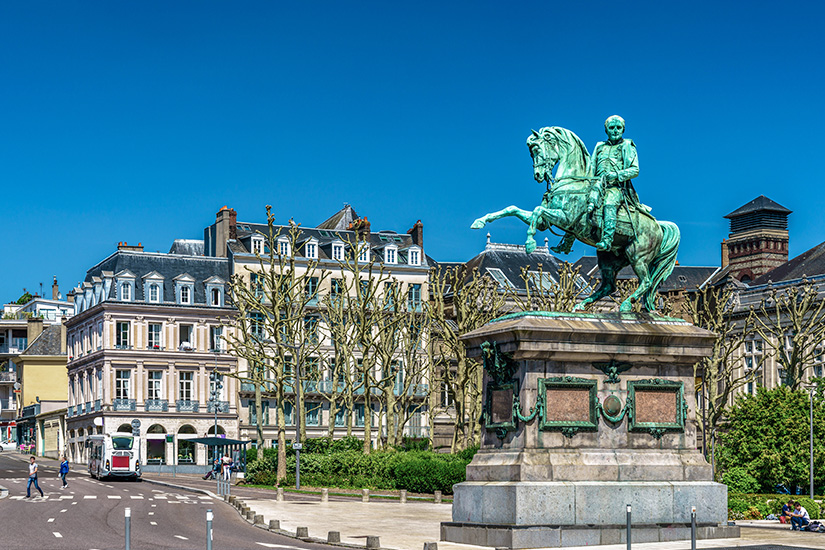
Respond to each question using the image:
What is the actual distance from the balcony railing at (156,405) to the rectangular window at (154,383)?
53 centimetres

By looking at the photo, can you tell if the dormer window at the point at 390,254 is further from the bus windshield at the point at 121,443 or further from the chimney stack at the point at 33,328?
the chimney stack at the point at 33,328

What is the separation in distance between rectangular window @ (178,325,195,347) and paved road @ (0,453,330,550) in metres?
28.2

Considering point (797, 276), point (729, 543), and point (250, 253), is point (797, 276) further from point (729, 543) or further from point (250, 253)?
point (729, 543)

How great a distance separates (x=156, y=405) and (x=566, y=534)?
63.6 meters

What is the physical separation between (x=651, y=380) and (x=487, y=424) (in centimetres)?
324

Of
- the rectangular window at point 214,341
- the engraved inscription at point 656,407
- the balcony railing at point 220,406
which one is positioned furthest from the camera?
the rectangular window at point 214,341

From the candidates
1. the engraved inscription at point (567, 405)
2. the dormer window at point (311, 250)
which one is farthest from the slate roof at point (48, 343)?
the engraved inscription at point (567, 405)

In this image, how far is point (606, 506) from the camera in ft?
72.3

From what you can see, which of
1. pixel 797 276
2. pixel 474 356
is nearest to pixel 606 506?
A: pixel 474 356

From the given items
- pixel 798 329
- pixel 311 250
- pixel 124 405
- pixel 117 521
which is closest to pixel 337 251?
pixel 311 250

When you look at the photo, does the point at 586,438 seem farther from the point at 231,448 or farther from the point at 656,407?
the point at 231,448

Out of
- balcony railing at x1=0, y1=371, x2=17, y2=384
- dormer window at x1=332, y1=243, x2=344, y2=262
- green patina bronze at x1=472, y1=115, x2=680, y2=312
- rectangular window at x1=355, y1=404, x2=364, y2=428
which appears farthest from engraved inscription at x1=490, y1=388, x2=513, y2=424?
balcony railing at x1=0, y1=371, x2=17, y2=384

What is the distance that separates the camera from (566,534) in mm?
21625

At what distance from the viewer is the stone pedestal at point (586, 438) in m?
21.8
